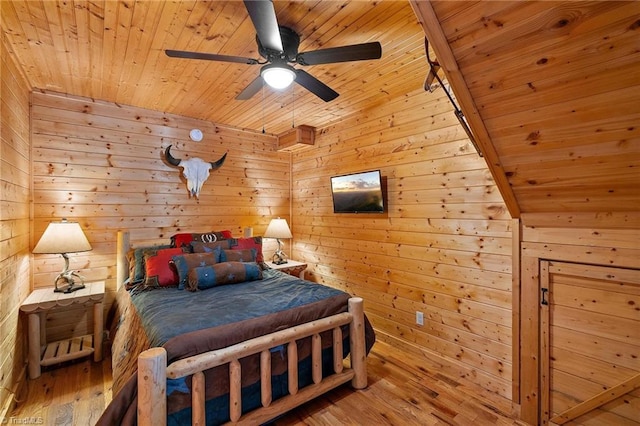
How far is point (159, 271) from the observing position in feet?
8.52

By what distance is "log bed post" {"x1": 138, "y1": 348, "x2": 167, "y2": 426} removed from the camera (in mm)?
1354

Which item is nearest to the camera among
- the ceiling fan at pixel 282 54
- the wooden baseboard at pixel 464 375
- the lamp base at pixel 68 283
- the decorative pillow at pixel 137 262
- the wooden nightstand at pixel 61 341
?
the ceiling fan at pixel 282 54

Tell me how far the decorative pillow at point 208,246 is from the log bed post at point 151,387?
1579mm

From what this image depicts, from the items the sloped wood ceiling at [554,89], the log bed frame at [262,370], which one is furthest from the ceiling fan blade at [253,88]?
the log bed frame at [262,370]

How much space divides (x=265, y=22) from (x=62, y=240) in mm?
2520

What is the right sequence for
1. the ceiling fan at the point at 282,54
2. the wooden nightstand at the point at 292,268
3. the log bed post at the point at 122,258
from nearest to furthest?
the ceiling fan at the point at 282,54, the log bed post at the point at 122,258, the wooden nightstand at the point at 292,268

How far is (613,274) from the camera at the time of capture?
1652 millimetres

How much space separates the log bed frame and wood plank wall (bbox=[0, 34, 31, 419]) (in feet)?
4.49

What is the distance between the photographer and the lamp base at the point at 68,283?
258 centimetres

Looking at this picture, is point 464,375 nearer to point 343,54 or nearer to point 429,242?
point 429,242

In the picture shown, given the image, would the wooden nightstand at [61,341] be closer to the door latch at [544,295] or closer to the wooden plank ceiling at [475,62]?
the wooden plank ceiling at [475,62]

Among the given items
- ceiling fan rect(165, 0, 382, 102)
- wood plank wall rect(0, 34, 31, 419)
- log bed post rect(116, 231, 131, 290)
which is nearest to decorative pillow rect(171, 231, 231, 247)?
log bed post rect(116, 231, 131, 290)

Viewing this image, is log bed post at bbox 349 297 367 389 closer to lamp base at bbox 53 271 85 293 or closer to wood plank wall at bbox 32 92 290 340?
wood plank wall at bbox 32 92 290 340

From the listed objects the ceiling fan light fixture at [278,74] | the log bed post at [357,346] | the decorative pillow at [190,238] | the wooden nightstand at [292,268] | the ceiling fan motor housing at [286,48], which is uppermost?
the ceiling fan motor housing at [286,48]
